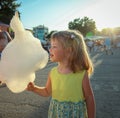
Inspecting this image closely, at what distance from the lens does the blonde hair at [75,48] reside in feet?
8.26

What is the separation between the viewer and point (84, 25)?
96.2m

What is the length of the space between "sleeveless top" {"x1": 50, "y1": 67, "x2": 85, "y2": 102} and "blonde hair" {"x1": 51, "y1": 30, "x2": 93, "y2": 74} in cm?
7

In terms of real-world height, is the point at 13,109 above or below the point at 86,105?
below

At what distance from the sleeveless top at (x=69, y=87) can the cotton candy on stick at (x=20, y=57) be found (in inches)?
12.8

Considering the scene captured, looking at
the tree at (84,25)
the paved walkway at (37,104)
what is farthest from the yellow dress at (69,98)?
the tree at (84,25)

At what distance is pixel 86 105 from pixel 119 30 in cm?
9259

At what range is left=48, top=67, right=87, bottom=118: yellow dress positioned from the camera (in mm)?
2523

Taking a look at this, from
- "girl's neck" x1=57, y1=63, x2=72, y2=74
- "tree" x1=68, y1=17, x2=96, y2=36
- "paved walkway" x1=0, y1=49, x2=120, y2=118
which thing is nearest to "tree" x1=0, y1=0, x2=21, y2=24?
"tree" x1=68, y1=17, x2=96, y2=36

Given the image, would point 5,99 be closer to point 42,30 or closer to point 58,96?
point 58,96

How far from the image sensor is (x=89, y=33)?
89438mm

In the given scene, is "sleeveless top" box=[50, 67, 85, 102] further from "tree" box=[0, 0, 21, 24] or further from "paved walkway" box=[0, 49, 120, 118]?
"tree" box=[0, 0, 21, 24]

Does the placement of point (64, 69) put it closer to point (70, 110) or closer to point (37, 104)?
point (70, 110)

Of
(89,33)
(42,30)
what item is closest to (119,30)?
(89,33)

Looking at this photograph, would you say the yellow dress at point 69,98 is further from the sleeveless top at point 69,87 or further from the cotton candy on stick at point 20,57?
the cotton candy on stick at point 20,57
